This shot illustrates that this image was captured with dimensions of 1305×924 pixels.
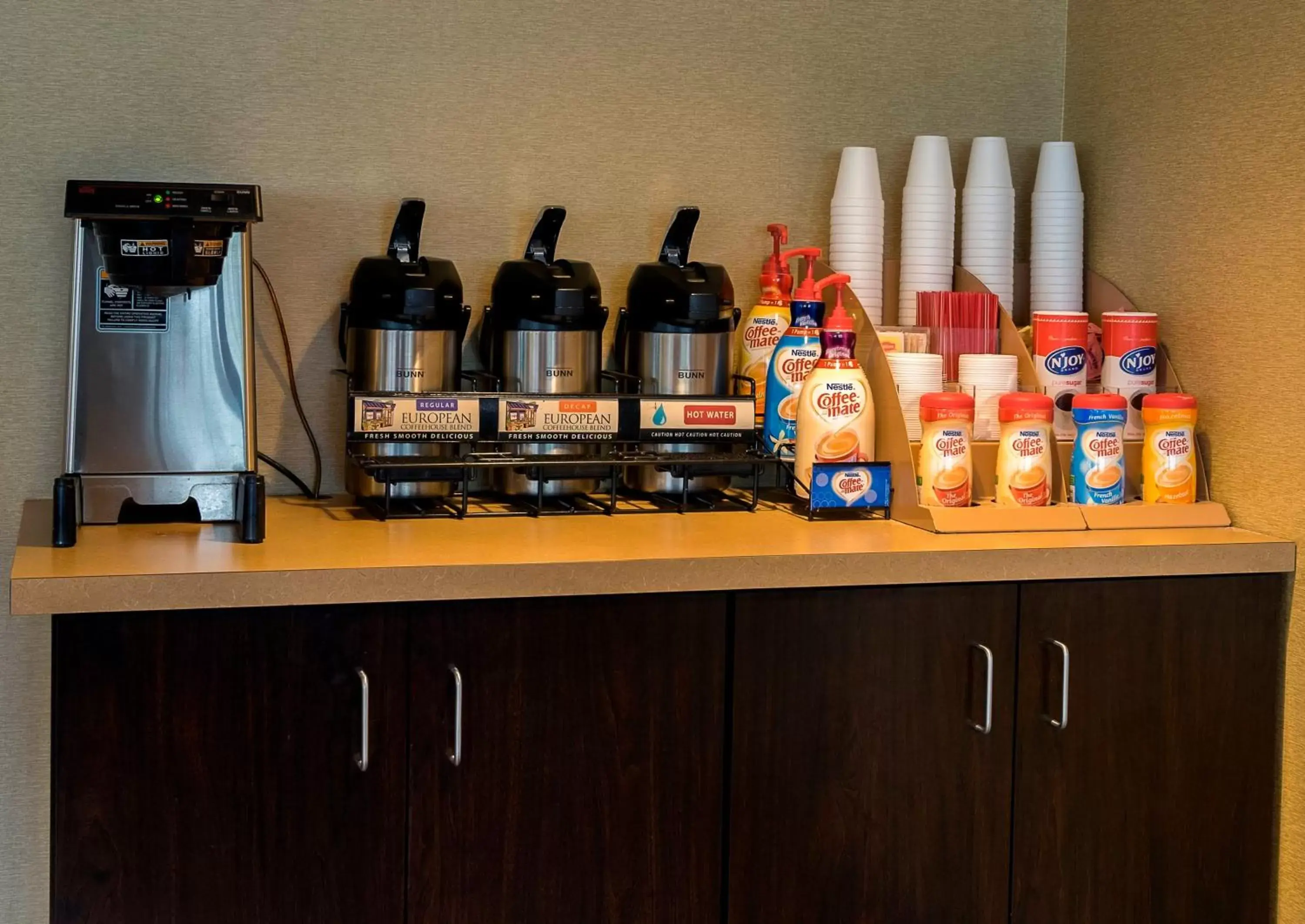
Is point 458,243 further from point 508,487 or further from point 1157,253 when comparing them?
point 1157,253

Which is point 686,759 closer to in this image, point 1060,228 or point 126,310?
point 126,310

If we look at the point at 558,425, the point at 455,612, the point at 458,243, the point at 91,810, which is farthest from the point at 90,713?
the point at 458,243

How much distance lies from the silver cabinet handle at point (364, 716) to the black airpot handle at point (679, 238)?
2.76 feet

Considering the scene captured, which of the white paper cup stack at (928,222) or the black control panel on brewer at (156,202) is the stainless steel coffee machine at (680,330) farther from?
the black control panel on brewer at (156,202)

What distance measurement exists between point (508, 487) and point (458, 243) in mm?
415

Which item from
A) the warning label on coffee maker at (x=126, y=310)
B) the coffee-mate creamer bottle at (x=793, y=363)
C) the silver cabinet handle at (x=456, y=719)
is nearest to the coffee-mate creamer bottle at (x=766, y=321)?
the coffee-mate creamer bottle at (x=793, y=363)

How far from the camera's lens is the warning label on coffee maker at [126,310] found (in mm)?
1803

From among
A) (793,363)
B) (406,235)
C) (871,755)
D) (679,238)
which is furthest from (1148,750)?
(406,235)

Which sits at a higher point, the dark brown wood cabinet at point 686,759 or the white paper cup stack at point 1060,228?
the white paper cup stack at point 1060,228

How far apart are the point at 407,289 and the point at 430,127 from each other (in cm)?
33

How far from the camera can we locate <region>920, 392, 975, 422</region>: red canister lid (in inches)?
74.8

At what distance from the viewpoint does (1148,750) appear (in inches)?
71.1

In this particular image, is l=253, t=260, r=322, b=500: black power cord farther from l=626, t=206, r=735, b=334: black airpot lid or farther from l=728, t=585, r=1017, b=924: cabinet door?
l=728, t=585, r=1017, b=924: cabinet door

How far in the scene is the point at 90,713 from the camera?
1476 mm
